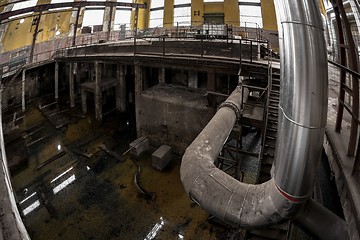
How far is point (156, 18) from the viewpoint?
17.8 metres

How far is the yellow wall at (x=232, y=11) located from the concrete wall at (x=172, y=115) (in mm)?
10564

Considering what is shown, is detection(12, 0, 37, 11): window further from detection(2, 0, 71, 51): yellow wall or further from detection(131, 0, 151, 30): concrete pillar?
detection(131, 0, 151, 30): concrete pillar

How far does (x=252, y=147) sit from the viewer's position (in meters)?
7.57

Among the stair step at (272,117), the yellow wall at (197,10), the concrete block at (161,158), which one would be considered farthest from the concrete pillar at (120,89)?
the yellow wall at (197,10)

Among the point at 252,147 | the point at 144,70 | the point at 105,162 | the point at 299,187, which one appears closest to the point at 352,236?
the point at 299,187

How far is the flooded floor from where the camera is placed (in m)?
4.82

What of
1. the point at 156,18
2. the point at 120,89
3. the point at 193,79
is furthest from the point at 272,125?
the point at 156,18

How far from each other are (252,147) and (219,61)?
3.13 m

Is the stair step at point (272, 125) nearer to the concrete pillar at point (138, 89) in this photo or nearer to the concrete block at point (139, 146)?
the concrete block at point (139, 146)

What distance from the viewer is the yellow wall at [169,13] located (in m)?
17.0

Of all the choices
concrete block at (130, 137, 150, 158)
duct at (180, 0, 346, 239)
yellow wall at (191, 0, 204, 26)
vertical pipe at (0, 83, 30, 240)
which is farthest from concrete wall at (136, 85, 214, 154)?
yellow wall at (191, 0, 204, 26)

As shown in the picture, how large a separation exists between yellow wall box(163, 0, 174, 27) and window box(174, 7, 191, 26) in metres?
0.31

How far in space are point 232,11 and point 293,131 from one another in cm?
1651

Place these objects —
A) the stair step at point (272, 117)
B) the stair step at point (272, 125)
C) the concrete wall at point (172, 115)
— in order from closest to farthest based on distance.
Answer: the stair step at point (272, 125) < the stair step at point (272, 117) < the concrete wall at point (172, 115)
